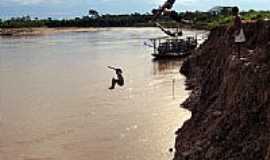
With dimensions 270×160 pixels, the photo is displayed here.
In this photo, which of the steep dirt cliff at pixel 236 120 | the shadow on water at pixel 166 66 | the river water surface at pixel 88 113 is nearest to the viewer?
the steep dirt cliff at pixel 236 120

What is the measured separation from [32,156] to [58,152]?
1.04 m

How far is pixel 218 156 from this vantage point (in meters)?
15.4

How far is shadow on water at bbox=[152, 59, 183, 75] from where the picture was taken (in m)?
50.6

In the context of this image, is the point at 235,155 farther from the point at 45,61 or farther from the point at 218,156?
the point at 45,61

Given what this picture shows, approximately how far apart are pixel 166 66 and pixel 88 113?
24.6m

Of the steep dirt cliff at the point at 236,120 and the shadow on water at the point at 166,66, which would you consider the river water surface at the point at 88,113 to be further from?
the steep dirt cliff at the point at 236,120

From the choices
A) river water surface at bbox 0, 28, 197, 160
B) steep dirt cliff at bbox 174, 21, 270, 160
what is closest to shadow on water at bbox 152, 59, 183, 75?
river water surface at bbox 0, 28, 197, 160

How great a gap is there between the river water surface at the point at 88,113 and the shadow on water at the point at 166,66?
0.30 feet

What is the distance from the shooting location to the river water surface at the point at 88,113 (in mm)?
23047

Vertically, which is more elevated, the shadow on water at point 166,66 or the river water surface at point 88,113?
the river water surface at point 88,113

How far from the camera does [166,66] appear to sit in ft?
179

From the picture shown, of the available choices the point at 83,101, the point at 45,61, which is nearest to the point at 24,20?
the point at 45,61

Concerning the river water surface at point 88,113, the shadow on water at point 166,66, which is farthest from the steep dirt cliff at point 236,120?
the shadow on water at point 166,66

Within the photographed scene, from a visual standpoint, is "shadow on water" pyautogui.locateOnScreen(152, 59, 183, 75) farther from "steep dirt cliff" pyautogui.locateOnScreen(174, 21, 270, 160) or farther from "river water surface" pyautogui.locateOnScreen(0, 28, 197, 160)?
"steep dirt cliff" pyautogui.locateOnScreen(174, 21, 270, 160)
